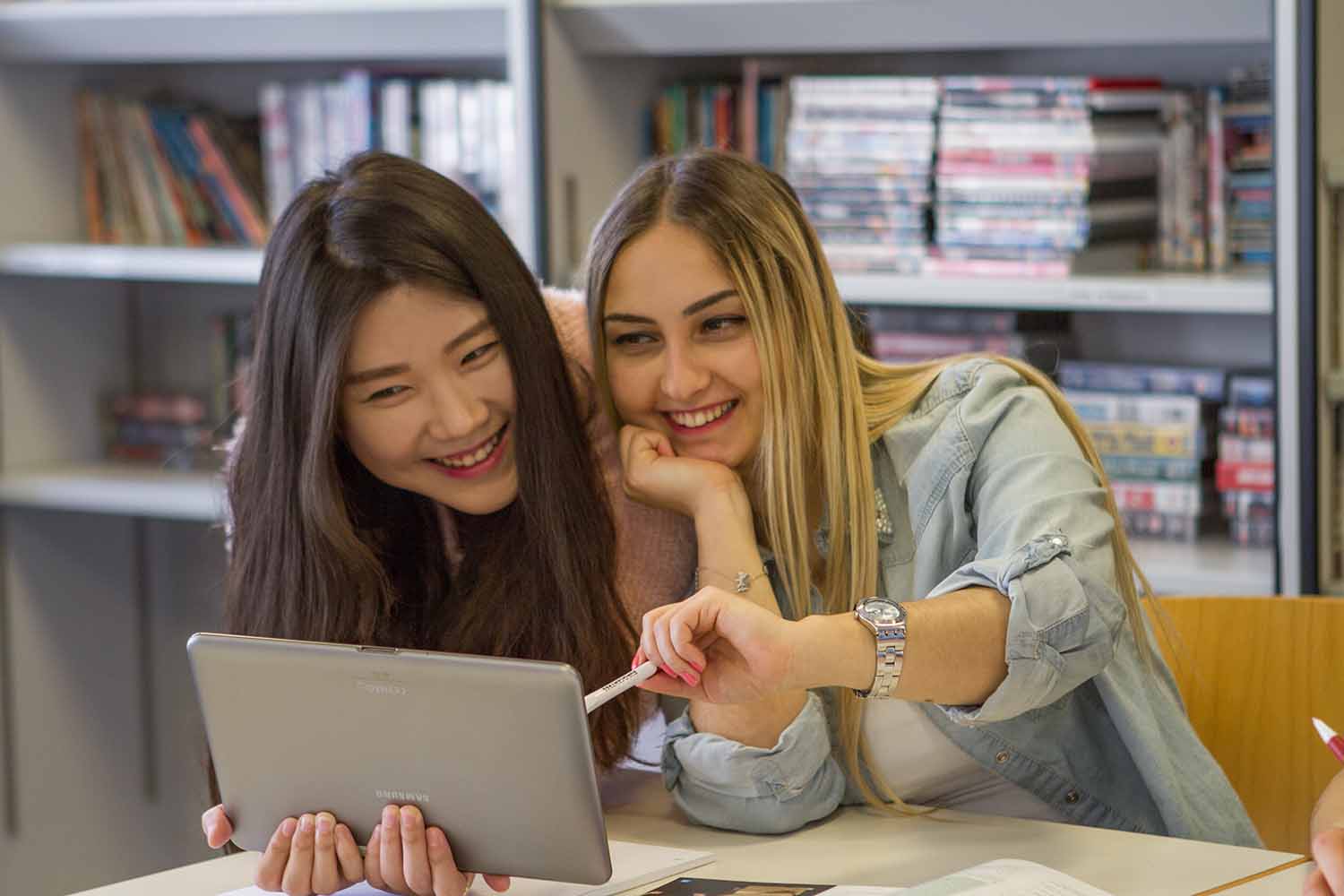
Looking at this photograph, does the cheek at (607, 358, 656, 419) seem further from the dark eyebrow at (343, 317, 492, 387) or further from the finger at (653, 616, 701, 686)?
the finger at (653, 616, 701, 686)

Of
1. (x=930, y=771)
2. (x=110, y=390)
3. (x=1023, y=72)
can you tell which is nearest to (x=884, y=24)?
(x=1023, y=72)

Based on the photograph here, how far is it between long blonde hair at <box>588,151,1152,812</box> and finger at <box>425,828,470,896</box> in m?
0.40

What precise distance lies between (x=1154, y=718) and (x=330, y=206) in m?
0.82

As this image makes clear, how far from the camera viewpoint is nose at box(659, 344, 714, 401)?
1466 millimetres

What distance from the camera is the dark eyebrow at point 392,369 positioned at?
1452 mm

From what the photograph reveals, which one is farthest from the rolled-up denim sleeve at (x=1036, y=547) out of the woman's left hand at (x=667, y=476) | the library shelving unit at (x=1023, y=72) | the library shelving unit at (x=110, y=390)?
the library shelving unit at (x=110, y=390)

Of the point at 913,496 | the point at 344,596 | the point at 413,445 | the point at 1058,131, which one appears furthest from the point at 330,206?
the point at 1058,131

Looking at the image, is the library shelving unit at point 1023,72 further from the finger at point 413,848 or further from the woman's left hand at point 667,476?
the finger at point 413,848

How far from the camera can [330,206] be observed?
58.3 inches

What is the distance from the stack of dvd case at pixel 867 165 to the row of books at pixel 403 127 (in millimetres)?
448

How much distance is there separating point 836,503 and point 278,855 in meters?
0.55

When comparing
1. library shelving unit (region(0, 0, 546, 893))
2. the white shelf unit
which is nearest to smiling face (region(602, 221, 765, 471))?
library shelving unit (region(0, 0, 546, 893))

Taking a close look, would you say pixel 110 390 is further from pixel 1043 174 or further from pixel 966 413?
pixel 966 413

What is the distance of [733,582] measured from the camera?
145 cm
